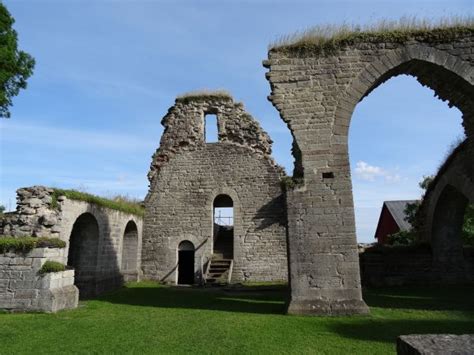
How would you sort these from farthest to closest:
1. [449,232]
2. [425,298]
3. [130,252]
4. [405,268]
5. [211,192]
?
[211,192] < [130,252] < [449,232] < [405,268] < [425,298]

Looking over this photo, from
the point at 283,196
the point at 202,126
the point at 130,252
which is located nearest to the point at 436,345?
the point at 283,196

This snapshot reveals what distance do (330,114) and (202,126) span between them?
9.26 metres

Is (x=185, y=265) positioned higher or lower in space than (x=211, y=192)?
lower

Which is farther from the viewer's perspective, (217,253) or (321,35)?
(217,253)

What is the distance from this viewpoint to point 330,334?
5.38m

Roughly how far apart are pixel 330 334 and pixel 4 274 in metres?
6.98

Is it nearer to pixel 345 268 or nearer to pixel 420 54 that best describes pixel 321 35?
pixel 420 54

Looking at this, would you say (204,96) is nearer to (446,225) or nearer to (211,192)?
(211,192)

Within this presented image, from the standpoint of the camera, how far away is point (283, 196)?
27.4 ft

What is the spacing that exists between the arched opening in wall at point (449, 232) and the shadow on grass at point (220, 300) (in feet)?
17.6

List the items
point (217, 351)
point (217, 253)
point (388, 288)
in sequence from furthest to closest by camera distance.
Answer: point (217, 253), point (388, 288), point (217, 351)

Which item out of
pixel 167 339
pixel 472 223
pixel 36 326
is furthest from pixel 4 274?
pixel 472 223

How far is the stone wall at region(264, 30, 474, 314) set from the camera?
686 cm

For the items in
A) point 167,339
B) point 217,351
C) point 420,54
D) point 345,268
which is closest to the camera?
point 217,351
